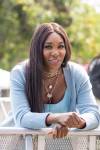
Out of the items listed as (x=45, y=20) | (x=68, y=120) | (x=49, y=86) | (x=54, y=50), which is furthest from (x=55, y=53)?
(x=45, y=20)

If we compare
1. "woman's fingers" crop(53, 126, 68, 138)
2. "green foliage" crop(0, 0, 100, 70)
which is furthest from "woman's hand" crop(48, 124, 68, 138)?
"green foliage" crop(0, 0, 100, 70)

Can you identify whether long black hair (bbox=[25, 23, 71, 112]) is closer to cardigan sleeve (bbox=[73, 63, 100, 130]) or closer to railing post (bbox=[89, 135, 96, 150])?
cardigan sleeve (bbox=[73, 63, 100, 130])

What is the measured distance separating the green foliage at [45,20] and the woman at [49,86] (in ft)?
18.0

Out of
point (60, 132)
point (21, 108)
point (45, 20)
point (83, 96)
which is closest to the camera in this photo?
point (60, 132)

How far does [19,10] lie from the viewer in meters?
8.53

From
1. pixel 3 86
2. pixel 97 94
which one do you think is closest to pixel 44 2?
pixel 97 94

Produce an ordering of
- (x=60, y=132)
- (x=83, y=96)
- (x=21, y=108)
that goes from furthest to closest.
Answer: (x=83, y=96) → (x=21, y=108) → (x=60, y=132)

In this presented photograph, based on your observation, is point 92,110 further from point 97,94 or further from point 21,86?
point 97,94

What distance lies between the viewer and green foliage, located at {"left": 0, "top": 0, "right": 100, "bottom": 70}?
828 centimetres

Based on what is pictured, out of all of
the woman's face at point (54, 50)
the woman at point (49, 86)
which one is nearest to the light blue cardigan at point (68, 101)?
the woman at point (49, 86)

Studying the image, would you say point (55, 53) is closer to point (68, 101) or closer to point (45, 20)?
point (68, 101)

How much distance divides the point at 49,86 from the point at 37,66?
14cm

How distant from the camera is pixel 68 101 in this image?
274cm

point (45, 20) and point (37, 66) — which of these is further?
point (45, 20)
